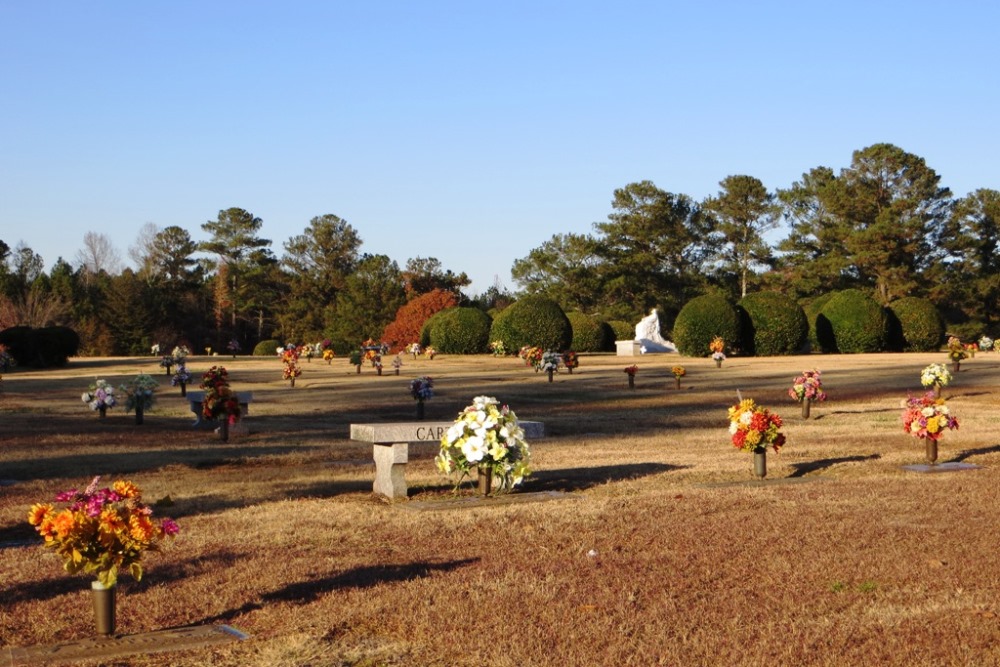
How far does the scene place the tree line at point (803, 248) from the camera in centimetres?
6981

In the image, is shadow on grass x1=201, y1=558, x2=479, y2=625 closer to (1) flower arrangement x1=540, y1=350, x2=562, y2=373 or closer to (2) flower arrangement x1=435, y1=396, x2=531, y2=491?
(2) flower arrangement x1=435, y1=396, x2=531, y2=491

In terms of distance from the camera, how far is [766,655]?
593cm

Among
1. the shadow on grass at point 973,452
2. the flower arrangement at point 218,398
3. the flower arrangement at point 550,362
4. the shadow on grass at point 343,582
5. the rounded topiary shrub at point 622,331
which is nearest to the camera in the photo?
the shadow on grass at point 343,582

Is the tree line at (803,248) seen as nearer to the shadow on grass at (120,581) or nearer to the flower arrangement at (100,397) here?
the flower arrangement at (100,397)

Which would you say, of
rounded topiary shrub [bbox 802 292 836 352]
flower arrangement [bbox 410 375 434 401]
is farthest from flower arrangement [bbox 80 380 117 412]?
rounded topiary shrub [bbox 802 292 836 352]

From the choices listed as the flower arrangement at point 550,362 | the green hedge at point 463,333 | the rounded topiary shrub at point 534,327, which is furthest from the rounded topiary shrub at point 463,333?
the flower arrangement at point 550,362

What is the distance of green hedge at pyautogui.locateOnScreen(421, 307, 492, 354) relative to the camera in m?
53.7

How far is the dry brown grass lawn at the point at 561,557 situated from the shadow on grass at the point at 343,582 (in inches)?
1.1

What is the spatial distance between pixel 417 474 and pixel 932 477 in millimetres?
5867

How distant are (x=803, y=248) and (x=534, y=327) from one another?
31.1m

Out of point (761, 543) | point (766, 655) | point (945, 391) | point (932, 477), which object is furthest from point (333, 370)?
point (766, 655)

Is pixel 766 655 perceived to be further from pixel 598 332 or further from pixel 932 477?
pixel 598 332

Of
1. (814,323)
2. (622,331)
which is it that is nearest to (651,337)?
(622,331)

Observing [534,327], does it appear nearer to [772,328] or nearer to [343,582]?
[772,328]
